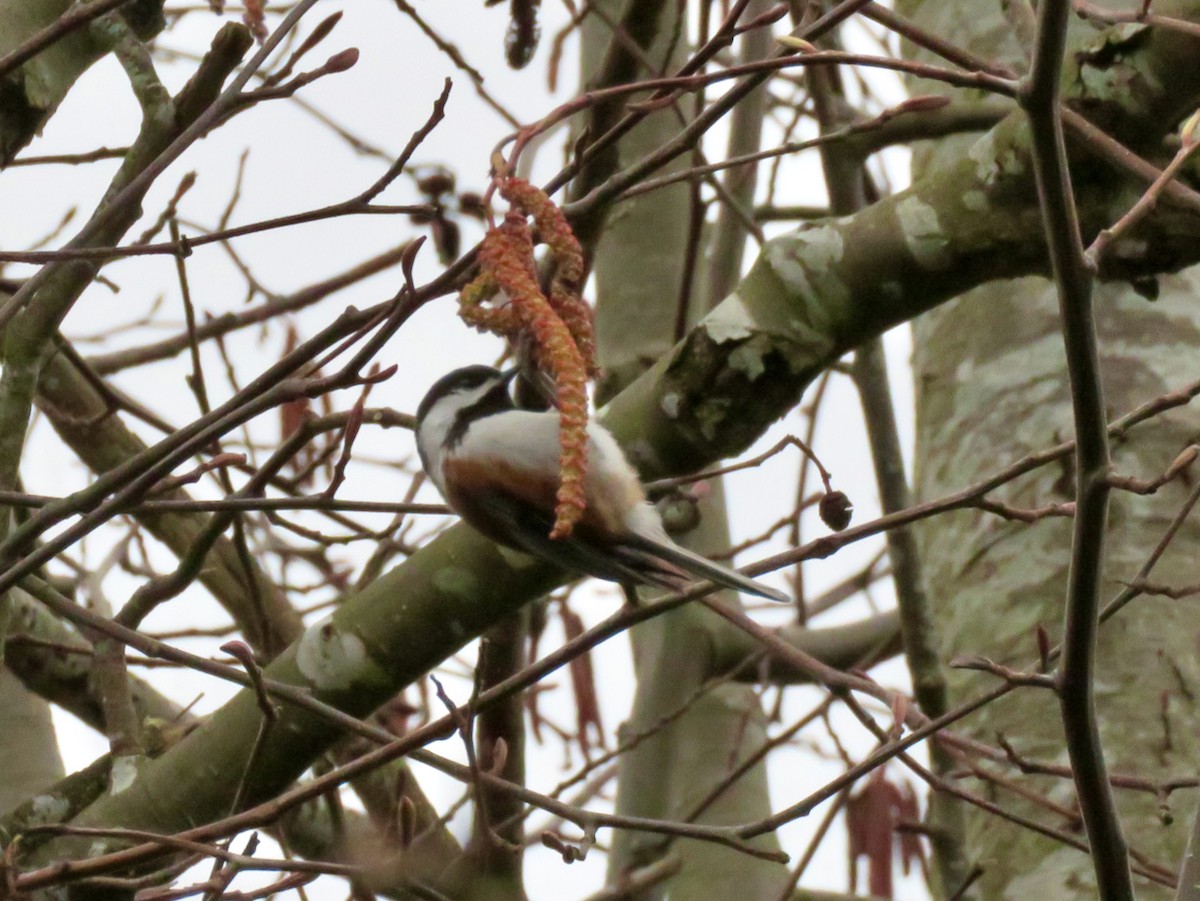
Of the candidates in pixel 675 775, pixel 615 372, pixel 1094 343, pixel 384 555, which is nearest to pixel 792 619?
pixel 675 775

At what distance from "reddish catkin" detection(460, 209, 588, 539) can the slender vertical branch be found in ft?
1.46

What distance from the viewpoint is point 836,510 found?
1847mm

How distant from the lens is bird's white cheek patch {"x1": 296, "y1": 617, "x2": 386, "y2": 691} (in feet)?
7.38

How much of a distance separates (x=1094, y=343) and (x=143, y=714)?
97.0 inches

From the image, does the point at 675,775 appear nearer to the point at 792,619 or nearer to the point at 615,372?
the point at 792,619

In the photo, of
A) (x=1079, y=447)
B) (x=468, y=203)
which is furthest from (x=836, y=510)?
(x=468, y=203)

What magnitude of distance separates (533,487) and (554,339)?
1.00 metres

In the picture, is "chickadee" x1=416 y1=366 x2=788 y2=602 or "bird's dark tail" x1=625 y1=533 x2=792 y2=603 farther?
"chickadee" x1=416 y1=366 x2=788 y2=602

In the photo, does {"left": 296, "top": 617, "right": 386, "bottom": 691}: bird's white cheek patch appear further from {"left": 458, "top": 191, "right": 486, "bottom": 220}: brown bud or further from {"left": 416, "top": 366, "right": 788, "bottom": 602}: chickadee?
{"left": 458, "top": 191, "right": 486, "bottom": 220}: brown bud

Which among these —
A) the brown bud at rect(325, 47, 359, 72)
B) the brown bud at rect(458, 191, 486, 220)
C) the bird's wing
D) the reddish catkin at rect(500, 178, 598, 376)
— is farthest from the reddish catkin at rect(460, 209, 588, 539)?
the brown bud at rect(458, 191, 486, 220)

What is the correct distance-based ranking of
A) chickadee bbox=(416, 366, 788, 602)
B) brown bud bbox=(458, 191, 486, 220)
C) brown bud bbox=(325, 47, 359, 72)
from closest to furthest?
brown bud bbox=(325, 47, 359, 72) → chickadee bbox=(416, 366, 788, 602) → brown bud bbox=(458, 191, 486, 220)

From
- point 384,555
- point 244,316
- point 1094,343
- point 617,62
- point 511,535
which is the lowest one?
point 1094,343

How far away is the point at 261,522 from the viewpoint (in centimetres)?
356

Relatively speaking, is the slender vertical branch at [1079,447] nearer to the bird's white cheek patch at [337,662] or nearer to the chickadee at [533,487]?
the chickadee at [533,487]
